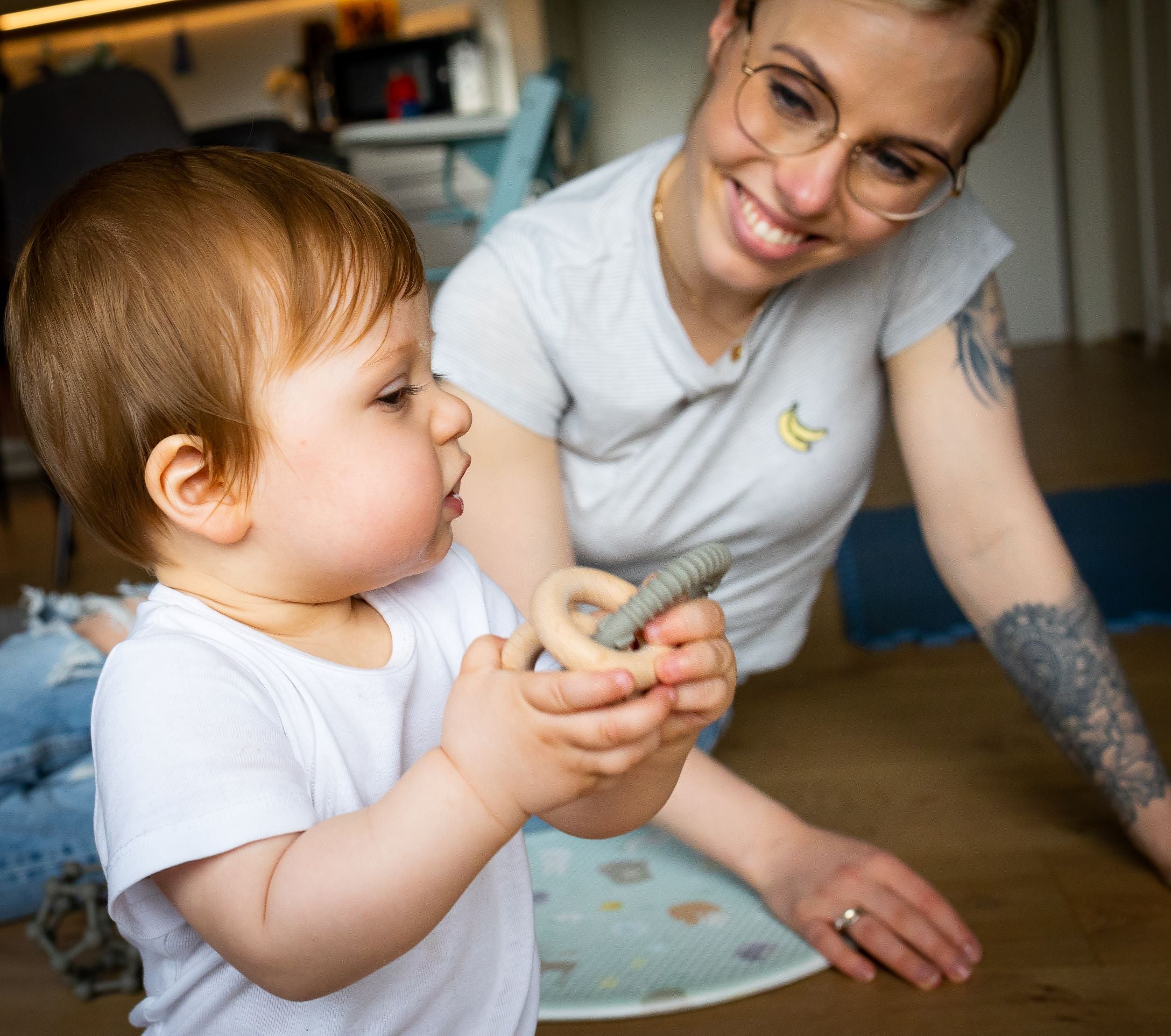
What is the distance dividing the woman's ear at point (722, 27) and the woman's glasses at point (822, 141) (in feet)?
0.25

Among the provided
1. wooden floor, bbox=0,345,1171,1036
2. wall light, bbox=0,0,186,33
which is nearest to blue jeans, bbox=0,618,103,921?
wooden floor, bbox=0,345,1171,1036

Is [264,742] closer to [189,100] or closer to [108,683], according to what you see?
[108,683]

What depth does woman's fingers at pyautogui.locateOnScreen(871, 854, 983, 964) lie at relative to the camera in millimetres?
1006

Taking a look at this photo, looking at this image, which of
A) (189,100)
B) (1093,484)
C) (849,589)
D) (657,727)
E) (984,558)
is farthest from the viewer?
(189,100)

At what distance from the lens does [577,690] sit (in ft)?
1.67

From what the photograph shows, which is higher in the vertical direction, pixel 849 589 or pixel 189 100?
pixel 189 100

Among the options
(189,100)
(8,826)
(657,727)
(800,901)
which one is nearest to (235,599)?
(657,727)

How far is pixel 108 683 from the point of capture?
0.62m

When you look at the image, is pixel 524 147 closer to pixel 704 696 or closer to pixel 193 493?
pixel 193 493

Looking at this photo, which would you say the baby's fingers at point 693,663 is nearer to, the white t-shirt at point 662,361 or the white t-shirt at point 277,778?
the white t-shirt at point 277,778

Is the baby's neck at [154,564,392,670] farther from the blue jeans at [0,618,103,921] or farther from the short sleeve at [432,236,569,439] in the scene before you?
the blue jeans at [0,618,103,921]

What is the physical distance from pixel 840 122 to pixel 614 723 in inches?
25.6

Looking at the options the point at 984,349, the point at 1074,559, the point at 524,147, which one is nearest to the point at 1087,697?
→ the point at 984,349

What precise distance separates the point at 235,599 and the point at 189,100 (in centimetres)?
551
